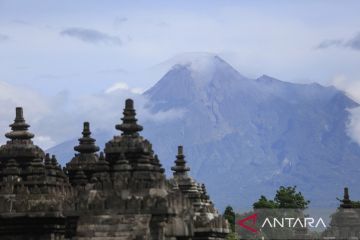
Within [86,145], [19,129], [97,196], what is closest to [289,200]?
[86,145]

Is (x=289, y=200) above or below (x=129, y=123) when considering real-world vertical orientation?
above

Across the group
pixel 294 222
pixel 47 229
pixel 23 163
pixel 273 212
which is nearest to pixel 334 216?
pixel 294 222

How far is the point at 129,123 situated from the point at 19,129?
10.7 meters

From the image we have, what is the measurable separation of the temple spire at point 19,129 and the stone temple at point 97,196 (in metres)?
0.05

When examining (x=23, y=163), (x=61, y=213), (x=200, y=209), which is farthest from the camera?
(x=200, y=209)

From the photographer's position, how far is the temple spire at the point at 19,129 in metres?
67.9

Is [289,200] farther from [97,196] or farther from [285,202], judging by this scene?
[97,196]

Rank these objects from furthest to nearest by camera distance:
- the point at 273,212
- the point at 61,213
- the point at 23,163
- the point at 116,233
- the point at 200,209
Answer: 1. the point at 273,212
2. the point at 200,209
3. the point at 23,163
4. the point at 61,213
5. the point at 116,233

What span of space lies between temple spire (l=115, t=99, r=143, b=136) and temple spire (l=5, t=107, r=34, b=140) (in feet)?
31.6

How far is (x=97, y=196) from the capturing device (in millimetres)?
53781

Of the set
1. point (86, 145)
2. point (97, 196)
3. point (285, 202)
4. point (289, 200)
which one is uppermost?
point (289, 200)

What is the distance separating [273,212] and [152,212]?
203ft

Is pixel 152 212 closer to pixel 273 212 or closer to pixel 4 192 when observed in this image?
pixel 4 192

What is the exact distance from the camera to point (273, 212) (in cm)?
11456
